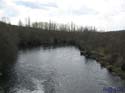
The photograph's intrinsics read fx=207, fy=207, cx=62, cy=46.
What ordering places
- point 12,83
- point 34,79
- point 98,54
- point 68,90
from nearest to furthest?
point 68,90 < point 12,83 < point 34,79 < point 98,54

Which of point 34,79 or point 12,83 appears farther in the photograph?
point 34,79

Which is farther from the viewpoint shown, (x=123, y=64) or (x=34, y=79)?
(x=123, y=64)

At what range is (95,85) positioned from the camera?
3097 centimetres

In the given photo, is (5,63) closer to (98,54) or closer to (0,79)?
(0,79)

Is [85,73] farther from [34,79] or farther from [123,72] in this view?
[34,79]

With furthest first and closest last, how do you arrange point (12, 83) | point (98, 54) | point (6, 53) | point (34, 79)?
point (98, 54) → point (6, 53) → point (34, 79) → point (12, 83)

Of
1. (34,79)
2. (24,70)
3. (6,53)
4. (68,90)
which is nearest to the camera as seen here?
(68,90)

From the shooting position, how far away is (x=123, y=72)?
124 ft

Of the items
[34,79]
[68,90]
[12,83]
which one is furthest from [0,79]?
[68,90]

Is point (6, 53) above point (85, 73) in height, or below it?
above

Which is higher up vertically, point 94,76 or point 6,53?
point 6,53

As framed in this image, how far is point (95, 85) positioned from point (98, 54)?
28908mm

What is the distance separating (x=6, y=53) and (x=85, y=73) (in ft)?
54.0

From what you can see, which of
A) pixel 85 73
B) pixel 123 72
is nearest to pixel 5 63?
pixel 85 73
